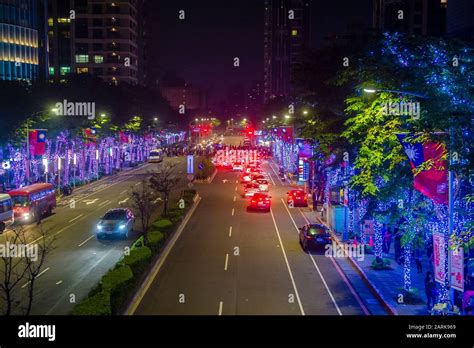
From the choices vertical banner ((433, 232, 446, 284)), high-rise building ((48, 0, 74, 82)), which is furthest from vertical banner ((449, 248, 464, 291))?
high-rise building ((48, 0, 74, 82))

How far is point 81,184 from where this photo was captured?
205ft

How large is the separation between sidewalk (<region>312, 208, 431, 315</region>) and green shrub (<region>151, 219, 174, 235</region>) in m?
9.97

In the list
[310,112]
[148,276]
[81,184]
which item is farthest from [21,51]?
[148,276]

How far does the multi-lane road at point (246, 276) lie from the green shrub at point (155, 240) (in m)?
0.79

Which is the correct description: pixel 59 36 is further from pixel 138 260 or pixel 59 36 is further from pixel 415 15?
pixel 138 260

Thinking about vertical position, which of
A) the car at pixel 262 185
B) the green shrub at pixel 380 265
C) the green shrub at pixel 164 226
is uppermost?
the car at pixel 262 185

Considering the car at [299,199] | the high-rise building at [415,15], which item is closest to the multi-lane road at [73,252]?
the car at [299,199]

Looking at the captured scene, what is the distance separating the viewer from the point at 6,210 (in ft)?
121

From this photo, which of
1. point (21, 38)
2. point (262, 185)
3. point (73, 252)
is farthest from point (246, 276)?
point (21, 38)

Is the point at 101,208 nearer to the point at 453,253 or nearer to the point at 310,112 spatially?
the point at 310,112

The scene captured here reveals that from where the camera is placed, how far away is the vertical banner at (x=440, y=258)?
18109mm

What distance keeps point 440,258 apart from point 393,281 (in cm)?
641

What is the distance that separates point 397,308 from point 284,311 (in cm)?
372

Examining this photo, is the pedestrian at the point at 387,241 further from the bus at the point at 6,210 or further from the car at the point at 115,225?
the bus at the point at 6,210
